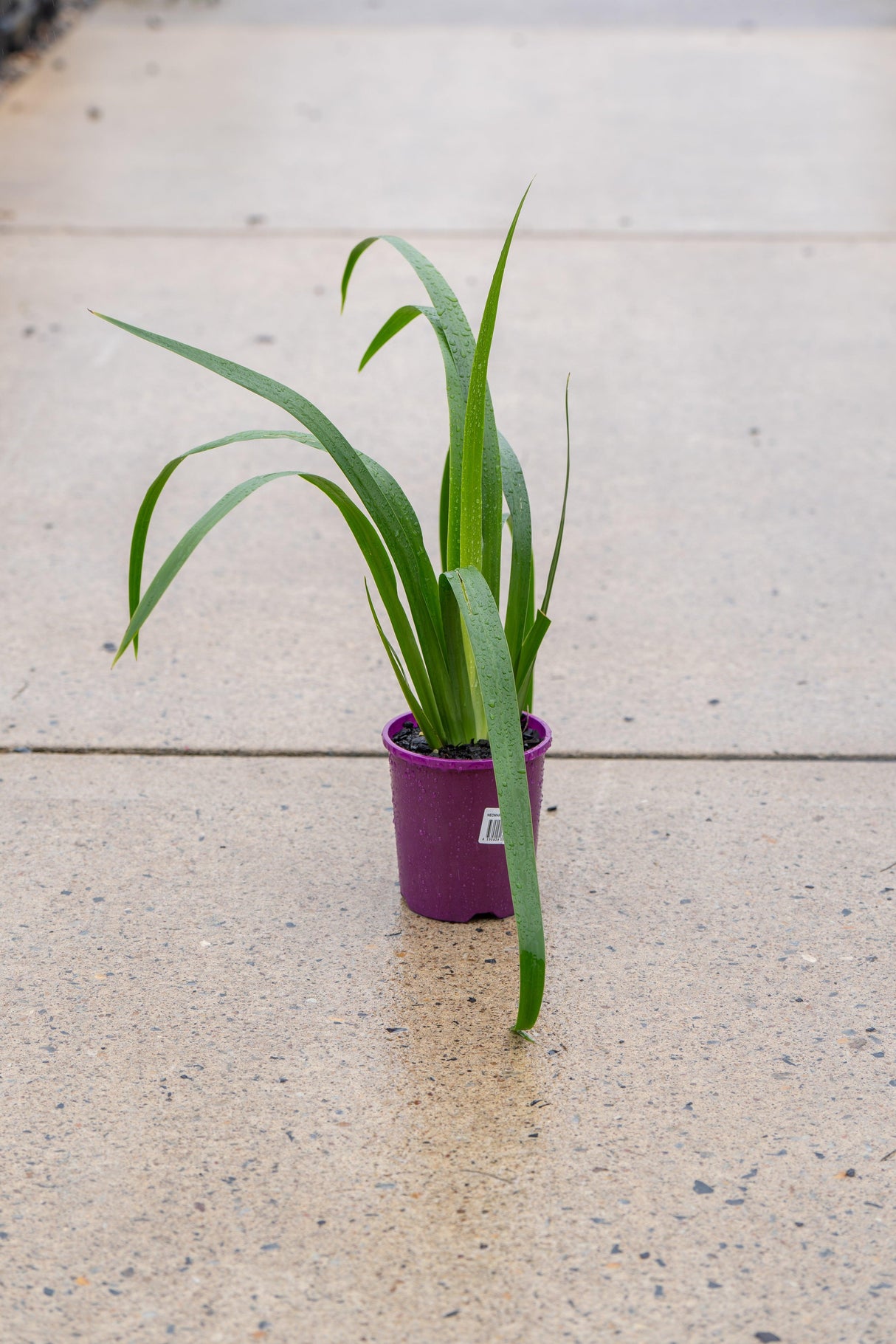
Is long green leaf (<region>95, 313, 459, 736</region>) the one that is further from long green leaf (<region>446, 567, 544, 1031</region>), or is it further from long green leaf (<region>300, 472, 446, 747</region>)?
long green leaf (<region>446, 567, 544, 1031</region>)

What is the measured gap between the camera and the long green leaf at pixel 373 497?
1.99 meters

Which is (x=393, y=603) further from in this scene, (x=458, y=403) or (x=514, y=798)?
(x=514, y=798)

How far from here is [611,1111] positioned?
193 cm

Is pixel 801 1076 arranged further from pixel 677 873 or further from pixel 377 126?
pixel 377 126

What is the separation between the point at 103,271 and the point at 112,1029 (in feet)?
12.8

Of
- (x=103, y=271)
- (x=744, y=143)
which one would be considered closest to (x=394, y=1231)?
(x=103, y=271)

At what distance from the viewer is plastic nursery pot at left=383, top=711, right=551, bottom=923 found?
216 centimetres

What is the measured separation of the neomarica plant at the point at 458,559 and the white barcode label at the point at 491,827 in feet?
0.46

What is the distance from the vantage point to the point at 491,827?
2.19 meters

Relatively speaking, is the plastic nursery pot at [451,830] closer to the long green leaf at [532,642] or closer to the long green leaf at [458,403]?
the long green leaf at [532,642]

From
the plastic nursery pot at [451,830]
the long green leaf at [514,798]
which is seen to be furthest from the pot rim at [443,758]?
the long green leaf at [514,798]

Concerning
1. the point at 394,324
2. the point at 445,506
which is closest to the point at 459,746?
the point at 445,506

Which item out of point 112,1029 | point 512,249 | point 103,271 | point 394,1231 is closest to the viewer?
point 394,1231

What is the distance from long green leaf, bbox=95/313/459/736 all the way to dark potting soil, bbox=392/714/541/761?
0.09 m
